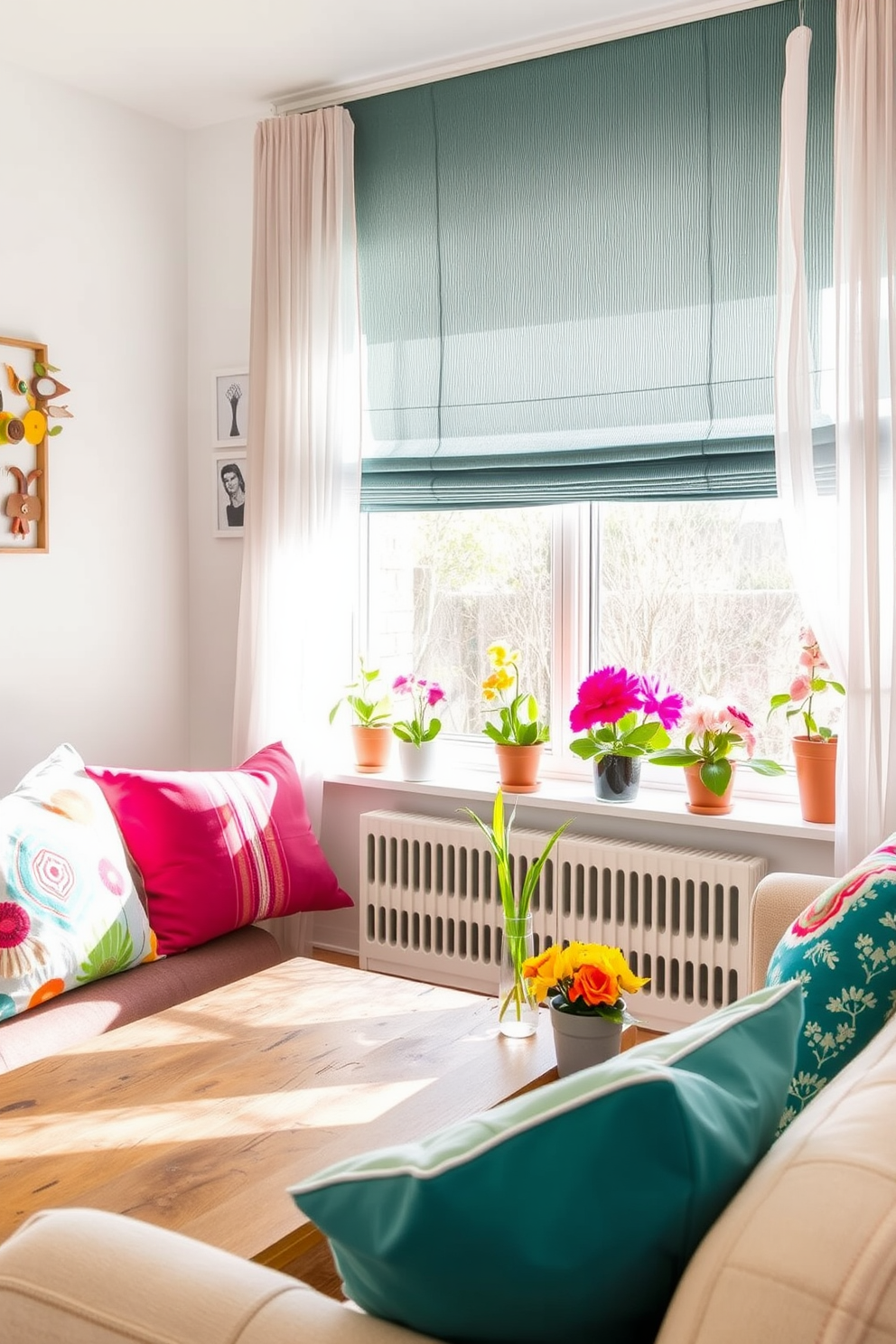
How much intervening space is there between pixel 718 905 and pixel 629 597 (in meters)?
0.89

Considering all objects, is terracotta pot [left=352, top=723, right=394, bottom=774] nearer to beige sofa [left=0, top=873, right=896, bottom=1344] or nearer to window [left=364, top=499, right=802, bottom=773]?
window [left=364, top=499, right=802, bottom=773]

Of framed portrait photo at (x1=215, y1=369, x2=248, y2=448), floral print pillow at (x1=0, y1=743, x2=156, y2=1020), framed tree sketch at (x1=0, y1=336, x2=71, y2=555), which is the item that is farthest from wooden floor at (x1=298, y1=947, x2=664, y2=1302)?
framed portrait photo at (x1=215, y1=369, x2=248, y2=448)

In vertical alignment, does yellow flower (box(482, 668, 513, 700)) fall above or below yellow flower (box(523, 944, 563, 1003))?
above

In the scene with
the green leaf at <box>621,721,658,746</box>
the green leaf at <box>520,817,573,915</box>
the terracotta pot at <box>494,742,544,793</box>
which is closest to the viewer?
the green leaf at <box>520,817,573,915</box>

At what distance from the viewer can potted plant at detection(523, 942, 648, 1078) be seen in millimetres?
1877

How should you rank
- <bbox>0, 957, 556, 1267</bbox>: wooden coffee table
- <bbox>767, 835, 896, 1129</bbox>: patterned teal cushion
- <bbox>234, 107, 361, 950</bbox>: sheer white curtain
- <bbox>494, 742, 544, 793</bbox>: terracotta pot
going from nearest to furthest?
<bbox>767, 835, 896, 1129</bbox>: patterned teal cushion → <bbox>0, 957, 556, 1267</bbox>: wooden coffee table → <bbox>494, 742, 544, 793</bbox>: terracotta pot → <bbox>234, 107, 361, 950</bbox>: sheer white curtain

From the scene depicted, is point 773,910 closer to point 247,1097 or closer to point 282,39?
point 247,1097

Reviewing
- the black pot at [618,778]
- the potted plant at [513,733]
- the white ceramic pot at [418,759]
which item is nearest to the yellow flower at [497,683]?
the potted plant at [513,733]

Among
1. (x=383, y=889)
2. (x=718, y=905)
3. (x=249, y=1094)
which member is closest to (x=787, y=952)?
(x=249, y=1094)

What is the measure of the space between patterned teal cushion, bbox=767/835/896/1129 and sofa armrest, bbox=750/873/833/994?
677 millimetres

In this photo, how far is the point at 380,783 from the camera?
3645 millimetres

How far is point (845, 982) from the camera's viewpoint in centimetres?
145

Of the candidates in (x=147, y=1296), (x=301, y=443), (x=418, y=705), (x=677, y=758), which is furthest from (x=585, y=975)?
(x=301, y=443)

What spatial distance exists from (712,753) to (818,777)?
0.27 m
